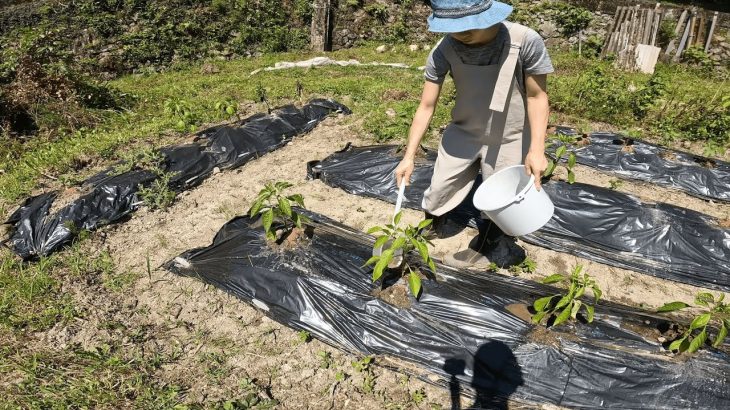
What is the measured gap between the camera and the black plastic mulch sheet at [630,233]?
294 cm

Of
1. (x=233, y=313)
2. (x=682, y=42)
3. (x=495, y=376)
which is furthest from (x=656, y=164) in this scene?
(x=682, y=42)

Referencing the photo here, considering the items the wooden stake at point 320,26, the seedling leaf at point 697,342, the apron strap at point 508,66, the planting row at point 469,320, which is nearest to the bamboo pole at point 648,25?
the wooden stake at point 320,26

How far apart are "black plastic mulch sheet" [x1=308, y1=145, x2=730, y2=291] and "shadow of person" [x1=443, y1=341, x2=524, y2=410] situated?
1.26m

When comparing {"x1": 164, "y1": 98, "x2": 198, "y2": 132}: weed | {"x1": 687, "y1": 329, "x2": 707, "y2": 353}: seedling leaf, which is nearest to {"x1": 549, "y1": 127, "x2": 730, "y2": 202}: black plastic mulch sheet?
{"x1": 687, "y1": 329, "x2": 707, "y2": 353}: seedling leaf

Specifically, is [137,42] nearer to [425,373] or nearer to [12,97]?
[12,97]

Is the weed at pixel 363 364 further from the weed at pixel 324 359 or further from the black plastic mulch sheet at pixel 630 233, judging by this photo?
the black plastic mulch sheet at pixel 630 233

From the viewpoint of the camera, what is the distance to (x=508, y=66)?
205 centimetres

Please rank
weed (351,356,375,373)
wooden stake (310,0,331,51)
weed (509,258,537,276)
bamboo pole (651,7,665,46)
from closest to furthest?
1. weed (351,356,375,373)
2. weed (509,258,537,276)
3. bamboo pole (651,7,665,46)
4. wooden stake (310,0,331,51)

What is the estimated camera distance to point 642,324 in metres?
2.19

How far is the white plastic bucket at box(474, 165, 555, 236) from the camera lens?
81.0 inches

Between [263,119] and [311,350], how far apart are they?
298 cm

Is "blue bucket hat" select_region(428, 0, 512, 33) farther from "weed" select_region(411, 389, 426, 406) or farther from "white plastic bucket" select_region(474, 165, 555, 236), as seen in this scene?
"weed" select_region(411, 389, 426, 406)

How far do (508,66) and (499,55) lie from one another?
7cm

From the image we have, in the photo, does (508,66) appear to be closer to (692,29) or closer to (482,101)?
(482,101)
